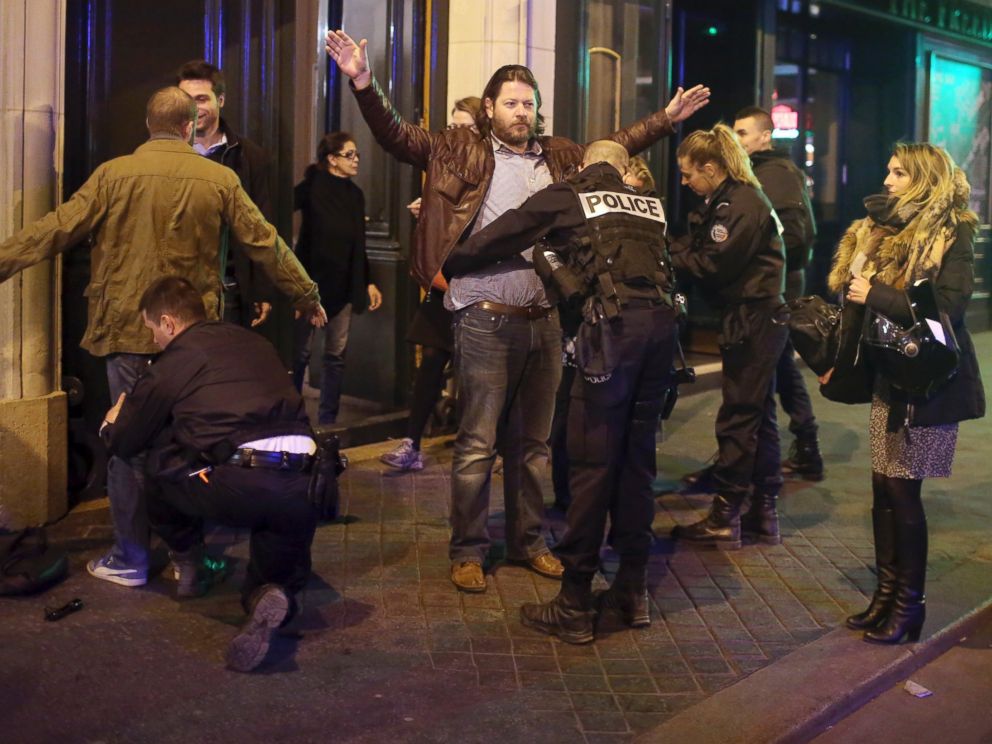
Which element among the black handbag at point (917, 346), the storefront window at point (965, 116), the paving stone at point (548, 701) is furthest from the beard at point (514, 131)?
the storefront window at point (965, 116)

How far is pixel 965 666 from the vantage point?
5.29 m

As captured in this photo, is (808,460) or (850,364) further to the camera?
(808,460)

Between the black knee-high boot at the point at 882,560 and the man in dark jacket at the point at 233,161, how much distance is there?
312 centimetres

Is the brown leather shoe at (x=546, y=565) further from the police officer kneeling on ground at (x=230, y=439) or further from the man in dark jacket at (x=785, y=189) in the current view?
the man in dark jacket at (x=785, y=189)

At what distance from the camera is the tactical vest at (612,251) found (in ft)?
16.2

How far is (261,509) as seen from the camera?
4.79 metres

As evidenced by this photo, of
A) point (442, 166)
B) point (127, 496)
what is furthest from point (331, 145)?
point (127, 496)

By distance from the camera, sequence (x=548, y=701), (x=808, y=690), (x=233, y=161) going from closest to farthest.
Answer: (x=548, y=701), (x=808, y=690), (x=233, y=161)

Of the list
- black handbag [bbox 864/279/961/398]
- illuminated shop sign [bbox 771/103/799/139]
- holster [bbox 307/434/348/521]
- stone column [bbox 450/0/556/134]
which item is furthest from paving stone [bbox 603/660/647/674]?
illuminated shop sign [bbox 771/103/799/139]

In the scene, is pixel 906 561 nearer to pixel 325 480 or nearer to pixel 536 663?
pixel 536 663

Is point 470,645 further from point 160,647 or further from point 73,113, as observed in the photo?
point 73,113

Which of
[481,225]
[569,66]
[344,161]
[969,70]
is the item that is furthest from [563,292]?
[969,70]

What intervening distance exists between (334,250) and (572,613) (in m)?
3.70

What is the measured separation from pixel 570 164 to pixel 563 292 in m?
1.01
